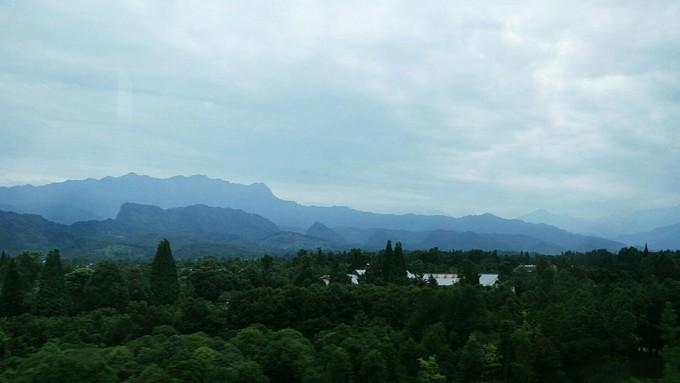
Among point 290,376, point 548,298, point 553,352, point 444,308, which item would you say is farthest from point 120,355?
point 548,298

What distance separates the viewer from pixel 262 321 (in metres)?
25.3

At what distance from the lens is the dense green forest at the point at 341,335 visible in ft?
55.1

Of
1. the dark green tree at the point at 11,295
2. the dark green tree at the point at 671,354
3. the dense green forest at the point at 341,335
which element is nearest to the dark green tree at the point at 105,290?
the dense green forest at the point at 341,335

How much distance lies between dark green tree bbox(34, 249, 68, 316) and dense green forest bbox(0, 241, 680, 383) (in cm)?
6

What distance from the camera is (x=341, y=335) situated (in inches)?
824

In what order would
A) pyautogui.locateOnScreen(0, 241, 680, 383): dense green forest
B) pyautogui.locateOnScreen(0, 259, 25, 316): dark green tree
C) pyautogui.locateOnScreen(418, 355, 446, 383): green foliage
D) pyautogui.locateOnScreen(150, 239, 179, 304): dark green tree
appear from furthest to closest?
pyautogui.locateOnScreen(150, 239, 179, 304): dark green tree → pyautogui.locateOnScreen(0, 259, 25, 316): dark green tree → pyautogui.locateOnScreen(0, 241, 680, 383): dense green forest → pyautogui.locateOnScreen(418, 355, 446, 383): green foliage

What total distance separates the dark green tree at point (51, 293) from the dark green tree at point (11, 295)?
1573 mm

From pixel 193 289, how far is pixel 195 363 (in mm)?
22425

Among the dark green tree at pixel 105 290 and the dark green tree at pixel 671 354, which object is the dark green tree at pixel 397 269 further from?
the dark green tree at pixel 671 354

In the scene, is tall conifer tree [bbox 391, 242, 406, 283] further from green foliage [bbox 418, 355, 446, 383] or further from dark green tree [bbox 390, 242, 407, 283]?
green foliage [bbox 418, 355, 446, 383]

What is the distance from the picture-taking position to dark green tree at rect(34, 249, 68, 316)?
98.7ft

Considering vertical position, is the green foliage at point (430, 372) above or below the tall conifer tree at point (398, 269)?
below

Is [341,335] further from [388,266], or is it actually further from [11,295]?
[11,295]

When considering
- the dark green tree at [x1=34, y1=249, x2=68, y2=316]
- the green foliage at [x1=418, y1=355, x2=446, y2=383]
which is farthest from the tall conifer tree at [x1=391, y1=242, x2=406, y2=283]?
the dark green tree at [x1=34, y1=249, x2=68, y2=316]
